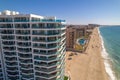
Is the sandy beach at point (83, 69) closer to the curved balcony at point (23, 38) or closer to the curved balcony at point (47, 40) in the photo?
Result: the curved balcony at point (47, 40)

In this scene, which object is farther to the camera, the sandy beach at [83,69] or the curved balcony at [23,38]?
the sandy beach at [83,69]

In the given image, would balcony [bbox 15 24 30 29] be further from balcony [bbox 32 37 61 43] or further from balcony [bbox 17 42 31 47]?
balcony [bbox 17 42 31 47]

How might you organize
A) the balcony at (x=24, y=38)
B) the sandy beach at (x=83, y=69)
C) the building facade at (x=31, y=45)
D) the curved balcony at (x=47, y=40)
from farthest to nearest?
the sandy beach at (x=83, y=69)
the balcony at (x=24, y=38)
the building facade at (x=31, y=45)
the curved balcony at (x=47, y=40)

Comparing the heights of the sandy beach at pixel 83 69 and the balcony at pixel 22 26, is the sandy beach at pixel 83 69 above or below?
below

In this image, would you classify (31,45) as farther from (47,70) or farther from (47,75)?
(47,75)

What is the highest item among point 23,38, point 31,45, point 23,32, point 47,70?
point 23,32

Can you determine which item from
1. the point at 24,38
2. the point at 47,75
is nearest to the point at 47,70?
the point at 47,75

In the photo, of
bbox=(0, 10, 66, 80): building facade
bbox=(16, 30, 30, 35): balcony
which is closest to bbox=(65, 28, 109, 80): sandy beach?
bbox=(0, 10, 66, 80): building facade

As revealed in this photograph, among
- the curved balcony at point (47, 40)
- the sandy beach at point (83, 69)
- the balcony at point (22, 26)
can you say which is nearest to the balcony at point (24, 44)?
the curved balcony at point (47, 40)
